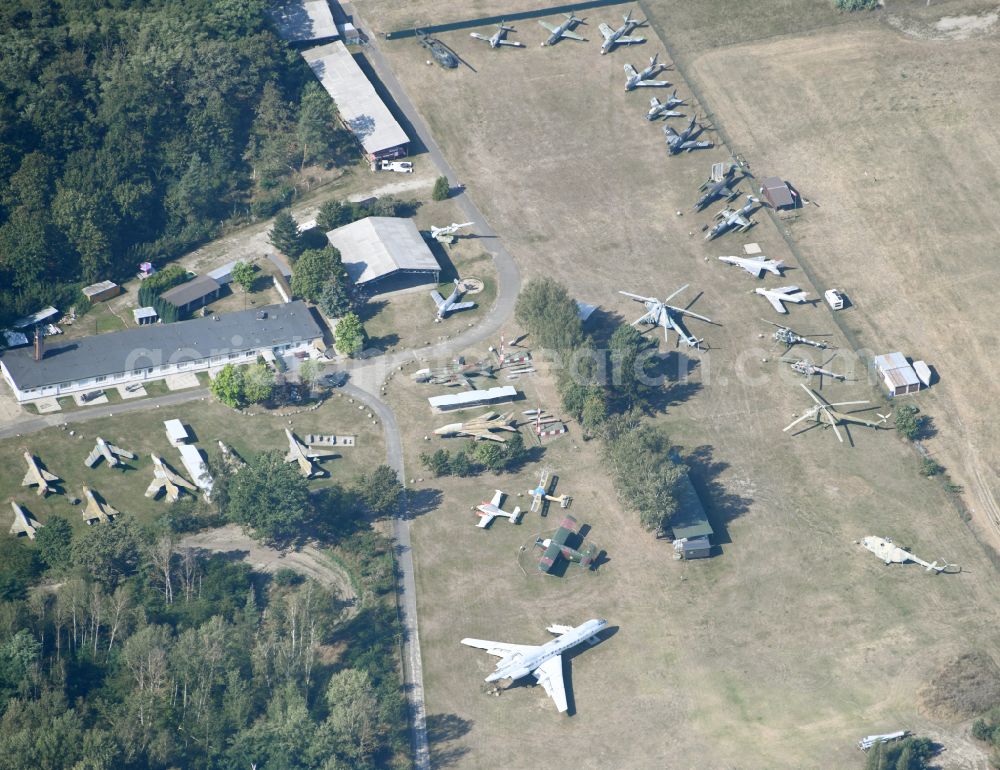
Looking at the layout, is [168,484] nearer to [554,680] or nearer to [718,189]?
[554,680]

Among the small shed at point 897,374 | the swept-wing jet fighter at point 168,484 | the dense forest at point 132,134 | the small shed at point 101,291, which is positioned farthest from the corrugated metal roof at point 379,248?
the small shed at point 897,374

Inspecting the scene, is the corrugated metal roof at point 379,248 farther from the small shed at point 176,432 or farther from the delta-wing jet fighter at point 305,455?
the small shed at point 176,432

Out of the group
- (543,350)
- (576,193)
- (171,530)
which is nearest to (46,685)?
(171,530)

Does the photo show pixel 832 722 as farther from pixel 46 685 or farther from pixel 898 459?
pixel 46 685

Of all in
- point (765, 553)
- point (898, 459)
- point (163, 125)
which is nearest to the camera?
point (765, 553)

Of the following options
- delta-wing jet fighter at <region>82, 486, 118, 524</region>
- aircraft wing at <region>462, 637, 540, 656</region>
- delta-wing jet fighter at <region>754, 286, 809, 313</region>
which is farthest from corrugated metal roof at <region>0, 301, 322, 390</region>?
delta-wing jet fighter at <region>754, 286, 809, 313</region>

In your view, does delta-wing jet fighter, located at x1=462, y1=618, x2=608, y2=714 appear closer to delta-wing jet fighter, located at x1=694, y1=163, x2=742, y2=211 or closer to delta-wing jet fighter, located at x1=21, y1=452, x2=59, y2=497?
delta-wing jet fighter, located at x1=21, y1=452, x2=59, y2=497
